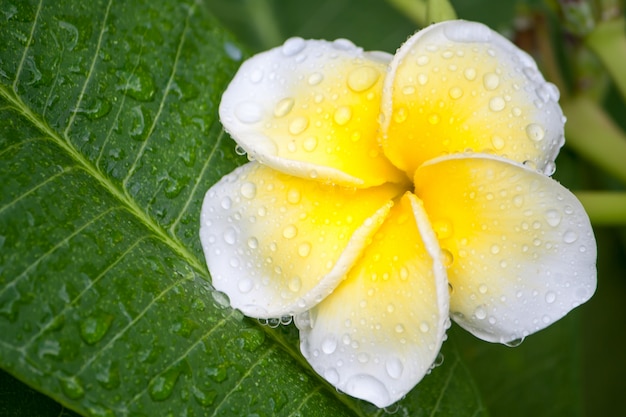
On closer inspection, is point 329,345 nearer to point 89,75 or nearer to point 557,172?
point 89,75

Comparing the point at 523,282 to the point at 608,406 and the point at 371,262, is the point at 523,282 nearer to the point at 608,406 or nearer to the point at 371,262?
the point at 371,262

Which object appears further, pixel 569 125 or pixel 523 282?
pixel 569 125

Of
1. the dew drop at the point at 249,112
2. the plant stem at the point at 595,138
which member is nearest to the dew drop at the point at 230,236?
the dew drop at the point at 249,112

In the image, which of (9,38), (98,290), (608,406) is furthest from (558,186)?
(608,406)

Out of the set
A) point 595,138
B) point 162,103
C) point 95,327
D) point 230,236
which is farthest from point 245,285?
point 595,138

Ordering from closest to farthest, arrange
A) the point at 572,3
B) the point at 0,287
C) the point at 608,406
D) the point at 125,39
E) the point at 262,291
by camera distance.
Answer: the point at 0,287, the point at 262,291, the point at 125,39, the point at 572,3, the point at 608,406

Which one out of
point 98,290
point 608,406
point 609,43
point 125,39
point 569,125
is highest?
point 125,39
